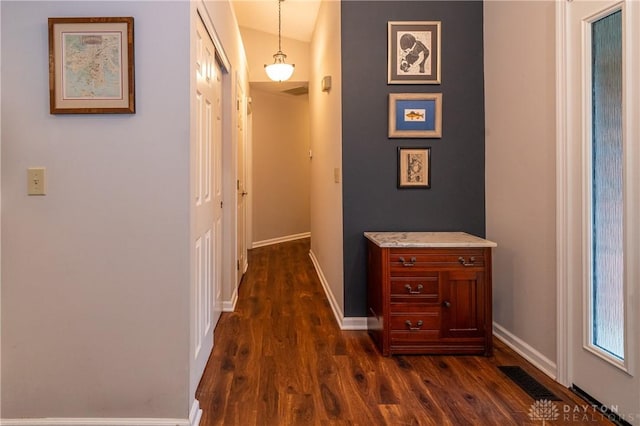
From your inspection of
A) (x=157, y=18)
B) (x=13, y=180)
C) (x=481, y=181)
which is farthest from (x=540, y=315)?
(x=13, y=180)

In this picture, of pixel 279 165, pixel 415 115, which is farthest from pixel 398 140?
pixel 279 165

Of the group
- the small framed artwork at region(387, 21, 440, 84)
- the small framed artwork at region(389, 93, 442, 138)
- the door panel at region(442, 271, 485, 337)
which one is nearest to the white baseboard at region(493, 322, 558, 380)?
the door panel at region(442, 271, 485, 337)

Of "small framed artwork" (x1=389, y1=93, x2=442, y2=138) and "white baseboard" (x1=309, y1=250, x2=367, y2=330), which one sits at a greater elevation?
"small framed artwork" (x1=389, y1=93, x2=442, y2=138)

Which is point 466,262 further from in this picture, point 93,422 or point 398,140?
point 93,422

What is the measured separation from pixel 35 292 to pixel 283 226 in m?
5.43

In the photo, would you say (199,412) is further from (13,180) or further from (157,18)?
(157,18)

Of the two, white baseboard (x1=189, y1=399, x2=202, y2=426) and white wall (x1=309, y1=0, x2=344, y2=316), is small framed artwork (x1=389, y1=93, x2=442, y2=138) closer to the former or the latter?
white wall (x1=309, y1=0, x2=344, y2=316)

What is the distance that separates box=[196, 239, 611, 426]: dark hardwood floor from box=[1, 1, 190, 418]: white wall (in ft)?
1.36

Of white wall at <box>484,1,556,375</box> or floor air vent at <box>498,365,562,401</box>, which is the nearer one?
floor air vent at <box>498,365,562,401</box>

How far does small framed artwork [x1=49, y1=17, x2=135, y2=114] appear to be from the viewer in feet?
5.25

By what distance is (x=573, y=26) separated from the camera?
1963 millimetres

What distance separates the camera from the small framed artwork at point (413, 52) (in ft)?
9.29

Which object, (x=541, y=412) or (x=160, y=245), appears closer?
(x=160, y=245)

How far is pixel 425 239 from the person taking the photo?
8.30 feet
